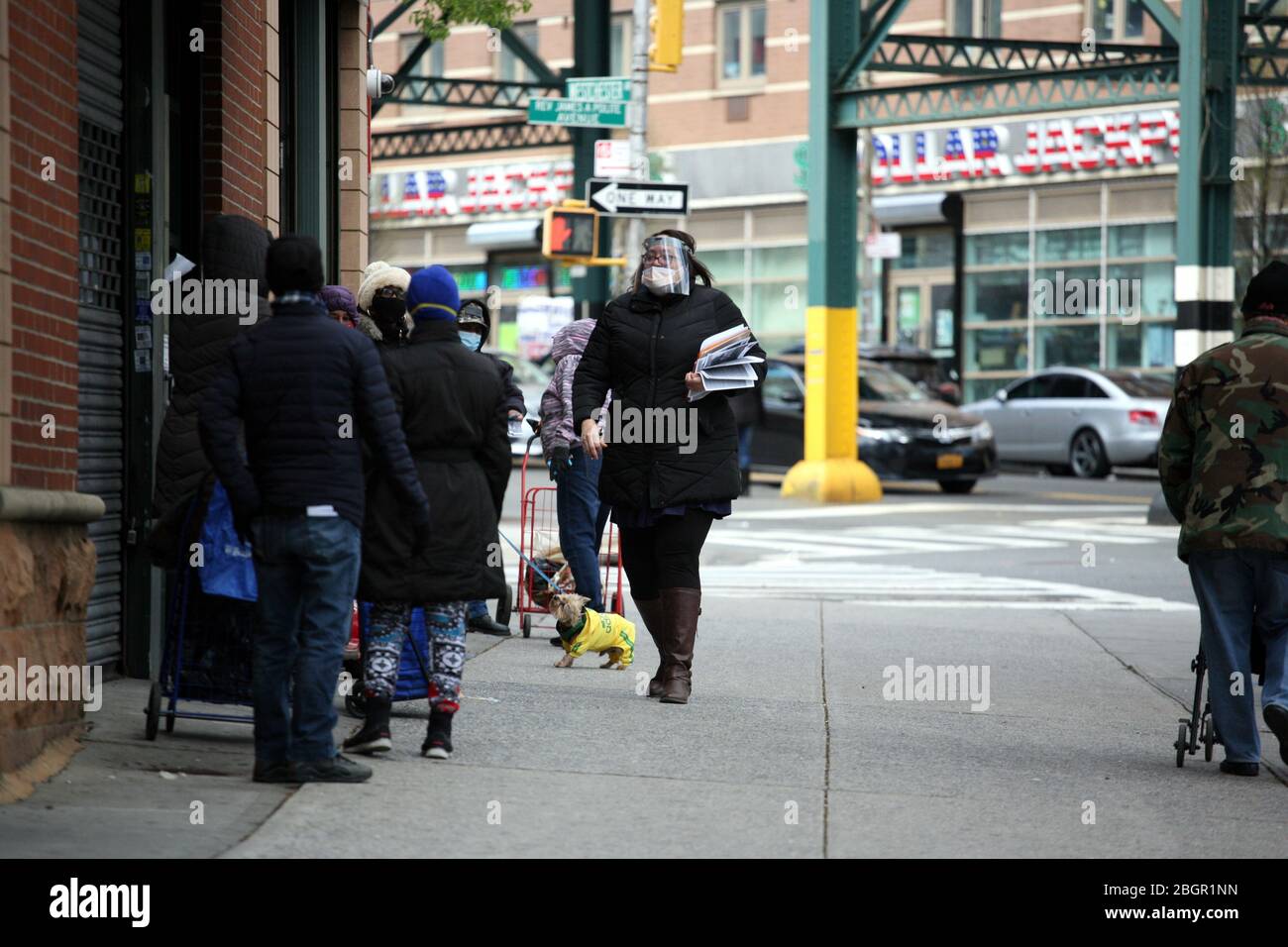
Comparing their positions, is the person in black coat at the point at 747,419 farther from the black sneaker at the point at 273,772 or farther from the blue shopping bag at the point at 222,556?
the black sneaker at the point at 273,772

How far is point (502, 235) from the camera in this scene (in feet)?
137

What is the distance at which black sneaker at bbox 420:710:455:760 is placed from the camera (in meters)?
7.05

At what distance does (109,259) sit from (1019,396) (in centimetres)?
2208

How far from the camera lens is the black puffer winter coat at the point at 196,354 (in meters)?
7.21

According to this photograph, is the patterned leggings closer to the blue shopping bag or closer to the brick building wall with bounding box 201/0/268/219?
the blue shopping bag

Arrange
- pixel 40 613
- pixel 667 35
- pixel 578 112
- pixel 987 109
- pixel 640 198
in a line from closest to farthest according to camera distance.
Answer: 1. pixel 40 613
2. pixel 640 198
3. pixel 578 112
4. pixel 667 35
5. pixel 987 109

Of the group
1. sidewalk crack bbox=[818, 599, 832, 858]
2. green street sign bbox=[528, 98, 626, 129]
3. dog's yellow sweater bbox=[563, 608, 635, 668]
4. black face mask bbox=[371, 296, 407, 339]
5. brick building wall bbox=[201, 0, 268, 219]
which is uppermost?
green street sign bbox=[528, 98, 626, 129]

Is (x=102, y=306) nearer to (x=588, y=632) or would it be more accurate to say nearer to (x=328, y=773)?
(x=588, y=632)

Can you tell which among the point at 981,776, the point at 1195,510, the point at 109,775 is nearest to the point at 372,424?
the point at 109,775

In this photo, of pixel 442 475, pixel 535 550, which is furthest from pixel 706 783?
pixel 535 550

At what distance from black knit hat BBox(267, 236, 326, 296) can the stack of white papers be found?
7.72 ft

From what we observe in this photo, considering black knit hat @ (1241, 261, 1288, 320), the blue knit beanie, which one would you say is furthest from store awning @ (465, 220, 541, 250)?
the blue knit beanie

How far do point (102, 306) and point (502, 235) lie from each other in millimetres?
33795
